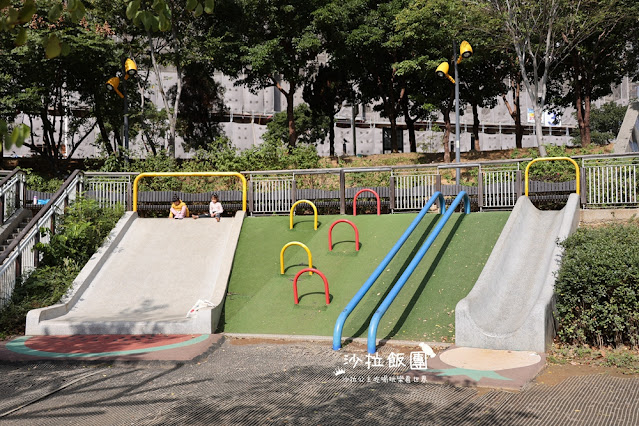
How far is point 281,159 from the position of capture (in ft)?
68.3

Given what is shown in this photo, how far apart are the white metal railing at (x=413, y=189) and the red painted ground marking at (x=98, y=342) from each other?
7.25 meters

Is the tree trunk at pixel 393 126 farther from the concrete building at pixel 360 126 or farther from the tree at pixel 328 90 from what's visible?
the concrete building at pixel 360 126

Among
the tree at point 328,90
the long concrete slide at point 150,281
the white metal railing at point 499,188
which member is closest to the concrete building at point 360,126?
the tree at point 328,90

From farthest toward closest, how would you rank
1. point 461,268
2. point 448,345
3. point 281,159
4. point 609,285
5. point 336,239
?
point 281,159, point 336,239, point 461,268, point 448,345, point 609,285

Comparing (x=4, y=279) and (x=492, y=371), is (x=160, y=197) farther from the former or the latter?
(x=492, y=371)

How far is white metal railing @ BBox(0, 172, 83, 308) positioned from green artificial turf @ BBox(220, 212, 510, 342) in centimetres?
416

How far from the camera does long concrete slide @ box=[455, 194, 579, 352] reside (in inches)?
301

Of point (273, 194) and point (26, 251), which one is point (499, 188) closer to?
point (273, 194)

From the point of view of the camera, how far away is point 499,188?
1388 centimetres

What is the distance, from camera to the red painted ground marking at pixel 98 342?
868 centimetres

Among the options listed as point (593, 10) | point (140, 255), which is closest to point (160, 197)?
point (140, 255)

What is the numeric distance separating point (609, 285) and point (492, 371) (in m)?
2.13

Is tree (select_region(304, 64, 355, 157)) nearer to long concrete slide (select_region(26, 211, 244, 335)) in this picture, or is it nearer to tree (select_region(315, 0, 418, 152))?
tree (select_region(315, 0, 418, 152))

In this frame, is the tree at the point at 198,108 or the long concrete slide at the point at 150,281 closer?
the long concrete slide at the point at 150,281
